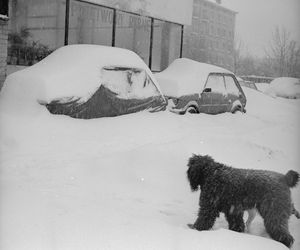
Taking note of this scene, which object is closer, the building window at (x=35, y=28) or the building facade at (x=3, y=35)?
the building facade at (x=3, y=35)

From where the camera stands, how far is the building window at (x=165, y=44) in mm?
16250

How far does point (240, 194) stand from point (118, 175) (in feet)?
6.44

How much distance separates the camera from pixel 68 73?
26.0ft

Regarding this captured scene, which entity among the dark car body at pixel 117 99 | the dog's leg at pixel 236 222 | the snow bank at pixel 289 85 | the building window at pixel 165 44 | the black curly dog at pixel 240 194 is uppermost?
the building window at pixel 165 44

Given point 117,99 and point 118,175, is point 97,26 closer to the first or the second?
point 117,99

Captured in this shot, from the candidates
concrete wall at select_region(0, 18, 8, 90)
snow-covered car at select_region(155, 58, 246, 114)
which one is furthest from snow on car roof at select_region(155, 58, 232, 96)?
concrete wall at select_region(0, 18, 8, 90)

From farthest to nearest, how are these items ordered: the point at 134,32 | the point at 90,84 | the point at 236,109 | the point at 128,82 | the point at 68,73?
the point at 134,32, the point at 236,109, the point at 128,82, the point at 90,84, the point at 68,73

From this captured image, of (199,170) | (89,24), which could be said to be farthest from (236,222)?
(89,24)

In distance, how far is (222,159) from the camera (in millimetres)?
6828

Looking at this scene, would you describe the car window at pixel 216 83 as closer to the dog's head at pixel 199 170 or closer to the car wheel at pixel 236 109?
the car wheel at pixel 236 109

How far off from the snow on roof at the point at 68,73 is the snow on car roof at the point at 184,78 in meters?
1.27

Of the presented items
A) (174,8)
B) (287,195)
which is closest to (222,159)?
(287,195)

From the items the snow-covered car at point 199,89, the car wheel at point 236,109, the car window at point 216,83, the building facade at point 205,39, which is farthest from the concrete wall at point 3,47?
the building facade at point 205,39

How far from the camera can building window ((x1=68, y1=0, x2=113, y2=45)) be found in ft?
42.3
